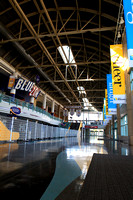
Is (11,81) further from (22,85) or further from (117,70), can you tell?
(117,70)

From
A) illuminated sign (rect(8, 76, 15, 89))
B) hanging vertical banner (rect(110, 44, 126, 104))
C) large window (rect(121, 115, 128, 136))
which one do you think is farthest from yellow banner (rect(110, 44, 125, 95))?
illuminated sign (rect(8, 76, 15, 89))

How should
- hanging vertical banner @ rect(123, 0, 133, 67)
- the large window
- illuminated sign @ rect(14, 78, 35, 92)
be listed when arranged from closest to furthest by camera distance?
hanging vertical banner @ rect(123, 0, 133, 67), the large window, illuminated sign @ rect(14, 78, 35, 92)

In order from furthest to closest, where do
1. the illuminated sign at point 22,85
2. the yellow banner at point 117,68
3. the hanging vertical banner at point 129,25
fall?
1. the illuminated sign at point 22,85
2. the yellow banner at point 117,68
3. the hanging vertical banner at point 129,25

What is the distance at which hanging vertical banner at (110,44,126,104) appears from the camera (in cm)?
1272

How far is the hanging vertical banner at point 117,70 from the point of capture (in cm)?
1272

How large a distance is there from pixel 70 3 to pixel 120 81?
31.6 ft

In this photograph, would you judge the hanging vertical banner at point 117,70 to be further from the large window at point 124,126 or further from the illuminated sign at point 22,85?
the illuminated sign at point 22,85

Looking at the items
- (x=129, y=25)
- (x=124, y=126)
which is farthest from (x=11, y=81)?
(x=129, y=25)

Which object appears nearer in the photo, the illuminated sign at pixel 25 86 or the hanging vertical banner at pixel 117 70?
the hanging vertical banner at pixel 117 70

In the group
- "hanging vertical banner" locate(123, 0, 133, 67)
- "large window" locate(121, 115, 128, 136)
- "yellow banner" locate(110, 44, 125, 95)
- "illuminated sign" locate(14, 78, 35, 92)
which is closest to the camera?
"hanging vertical banner" locate(123, 0, 133, 67)

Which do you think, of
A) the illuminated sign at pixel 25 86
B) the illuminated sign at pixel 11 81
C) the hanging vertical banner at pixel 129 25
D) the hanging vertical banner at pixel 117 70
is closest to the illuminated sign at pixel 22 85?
the illuminated sign at pixel 25 86

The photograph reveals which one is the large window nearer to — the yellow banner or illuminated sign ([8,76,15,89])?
the yellow banner

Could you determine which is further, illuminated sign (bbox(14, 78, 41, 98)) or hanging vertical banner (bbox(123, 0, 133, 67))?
illuminated sign (bbox(14, 78, 41, 98))

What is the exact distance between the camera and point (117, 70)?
518 inches
